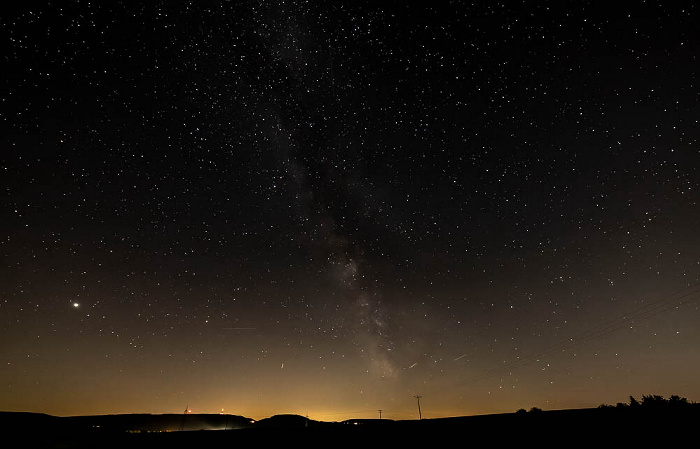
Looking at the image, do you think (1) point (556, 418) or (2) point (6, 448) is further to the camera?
(2) point (6, 448)

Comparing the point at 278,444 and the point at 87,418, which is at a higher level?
the point at 87,418

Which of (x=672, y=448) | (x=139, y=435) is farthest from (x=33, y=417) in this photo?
(x=672, y=448)

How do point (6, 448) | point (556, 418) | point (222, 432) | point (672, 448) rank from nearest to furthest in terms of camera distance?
point (672, 448)
point (556, 418)
point (222, 432)
point (6, 448)

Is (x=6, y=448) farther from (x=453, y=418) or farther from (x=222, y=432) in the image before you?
(x=453, y=418)

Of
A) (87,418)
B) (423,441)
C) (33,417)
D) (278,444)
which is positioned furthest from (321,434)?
(87,418)

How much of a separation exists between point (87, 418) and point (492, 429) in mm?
23062

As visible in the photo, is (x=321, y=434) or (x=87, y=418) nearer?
(x=321, y=434)

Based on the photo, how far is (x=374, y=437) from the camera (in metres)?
4.50

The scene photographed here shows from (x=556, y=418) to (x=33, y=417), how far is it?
72.6 ft

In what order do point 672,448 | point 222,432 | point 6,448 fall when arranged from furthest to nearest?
point 6,448 < point 222,432 < point 672,448

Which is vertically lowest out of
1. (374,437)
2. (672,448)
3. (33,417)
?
(672,448)

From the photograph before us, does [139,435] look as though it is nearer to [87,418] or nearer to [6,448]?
[6,448]

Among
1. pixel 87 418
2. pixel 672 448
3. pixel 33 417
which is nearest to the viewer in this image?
pixel 672 448

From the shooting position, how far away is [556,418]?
4.31 metres
